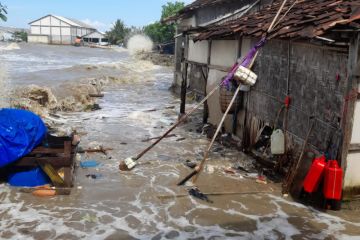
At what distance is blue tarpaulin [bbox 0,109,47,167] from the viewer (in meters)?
7.61

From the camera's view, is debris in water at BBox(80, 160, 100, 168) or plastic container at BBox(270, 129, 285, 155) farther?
debris in water at BBox(80, 160, 100, 168)

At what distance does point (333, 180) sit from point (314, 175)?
13.3 inches

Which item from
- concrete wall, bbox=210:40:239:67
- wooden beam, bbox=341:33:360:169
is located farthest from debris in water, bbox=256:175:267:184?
concrete wall, bbox=210:40:239:67

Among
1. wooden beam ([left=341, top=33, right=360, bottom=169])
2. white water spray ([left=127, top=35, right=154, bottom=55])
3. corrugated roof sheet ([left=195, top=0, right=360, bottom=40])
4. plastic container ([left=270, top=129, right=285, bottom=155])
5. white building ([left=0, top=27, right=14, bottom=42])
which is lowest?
plastic container ([left=270, top=129, right=285, bottom=155])

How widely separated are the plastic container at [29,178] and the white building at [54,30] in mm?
84910

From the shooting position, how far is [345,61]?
6.57m

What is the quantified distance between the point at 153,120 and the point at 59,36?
80555 millimetres

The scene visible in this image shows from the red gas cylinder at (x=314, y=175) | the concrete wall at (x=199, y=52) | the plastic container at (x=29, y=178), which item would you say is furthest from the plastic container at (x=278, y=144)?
the concrete wall at (x=199, y=52)

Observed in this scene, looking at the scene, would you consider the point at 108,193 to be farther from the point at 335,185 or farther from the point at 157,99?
the point at 157,99

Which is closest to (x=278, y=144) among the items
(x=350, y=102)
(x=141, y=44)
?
(x=350, y=102)

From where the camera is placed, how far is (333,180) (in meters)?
6.57

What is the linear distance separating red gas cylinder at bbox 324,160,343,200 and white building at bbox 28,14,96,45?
87595mm

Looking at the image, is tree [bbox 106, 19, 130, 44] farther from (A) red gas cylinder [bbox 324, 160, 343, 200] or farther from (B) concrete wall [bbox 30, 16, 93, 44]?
(A) red gas cylinder [bbox 324, 160, 343, 200]

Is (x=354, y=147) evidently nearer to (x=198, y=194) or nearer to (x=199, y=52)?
(x=198, y=194)
